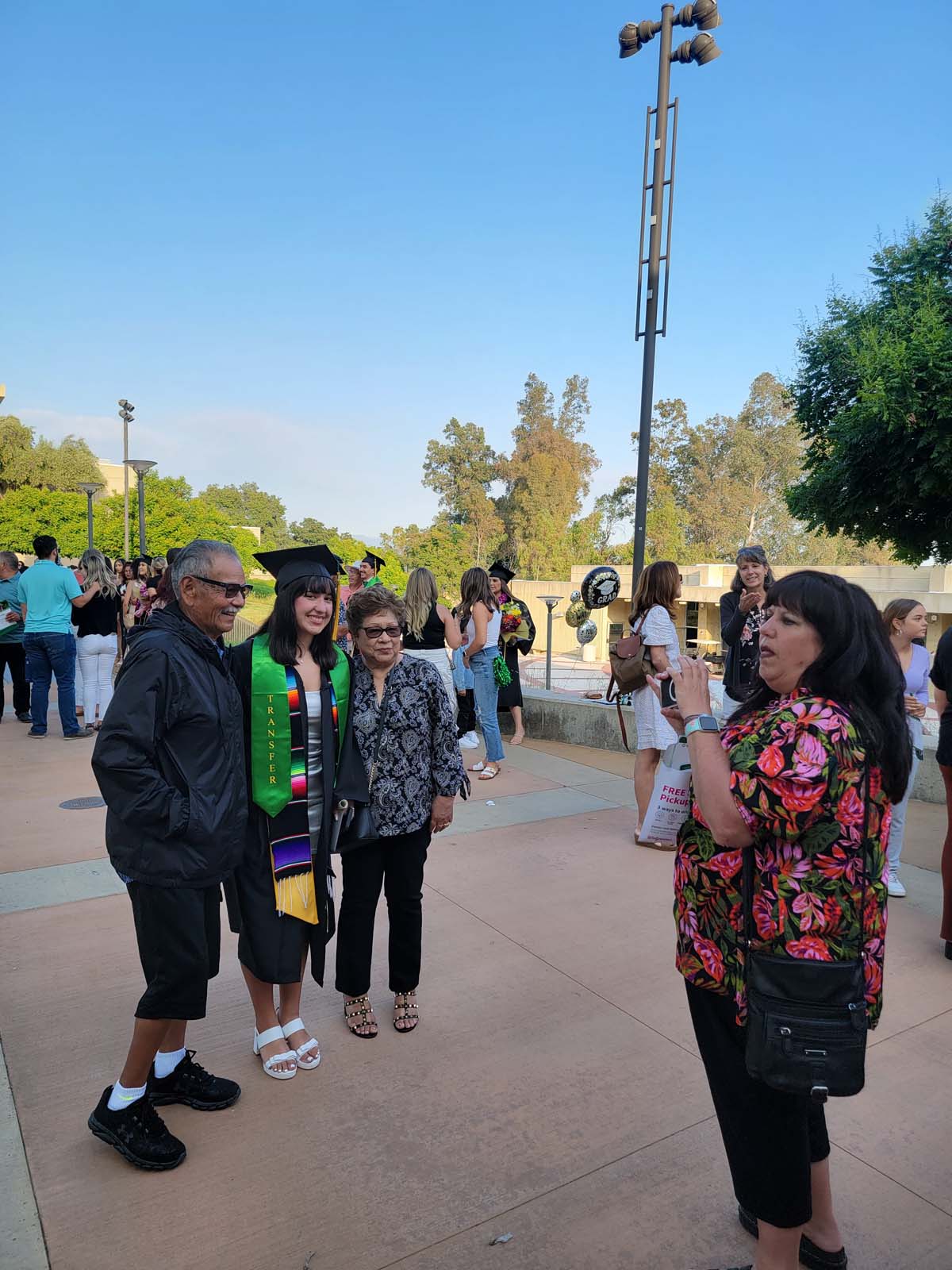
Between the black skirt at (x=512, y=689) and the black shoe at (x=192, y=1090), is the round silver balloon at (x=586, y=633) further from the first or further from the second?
the black shoe at (x=192, y=1090)

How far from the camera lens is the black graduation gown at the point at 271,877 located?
2.74 meters

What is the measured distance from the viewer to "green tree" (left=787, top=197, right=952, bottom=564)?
17.7 metres

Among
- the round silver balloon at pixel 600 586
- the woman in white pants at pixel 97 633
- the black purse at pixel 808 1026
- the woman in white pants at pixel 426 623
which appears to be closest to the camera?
the black purse at pixel 808 1026

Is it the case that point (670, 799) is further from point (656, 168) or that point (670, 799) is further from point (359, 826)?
point (656, 168)

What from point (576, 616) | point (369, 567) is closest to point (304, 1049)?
point (369, 567)

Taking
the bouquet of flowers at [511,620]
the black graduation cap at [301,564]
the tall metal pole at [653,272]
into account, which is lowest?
the bouquet of flowers at [511,620]

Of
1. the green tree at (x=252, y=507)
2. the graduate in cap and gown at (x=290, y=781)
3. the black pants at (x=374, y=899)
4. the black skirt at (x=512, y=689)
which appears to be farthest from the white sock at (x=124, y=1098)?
the green tree at (x=252, y=507)

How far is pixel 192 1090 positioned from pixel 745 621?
156 inches

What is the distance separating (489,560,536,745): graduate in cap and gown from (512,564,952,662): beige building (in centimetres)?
2126

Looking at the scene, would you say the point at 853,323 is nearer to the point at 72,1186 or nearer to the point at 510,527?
the point at 72,1186

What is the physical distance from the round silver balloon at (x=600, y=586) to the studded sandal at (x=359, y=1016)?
7.92 metres

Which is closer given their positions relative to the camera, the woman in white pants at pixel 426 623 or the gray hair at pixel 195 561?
the gray hair at pixel 195 561

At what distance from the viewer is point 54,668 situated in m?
8.20

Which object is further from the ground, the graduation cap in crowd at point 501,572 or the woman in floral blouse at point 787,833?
the graduation cap in crowd at point 501,572
